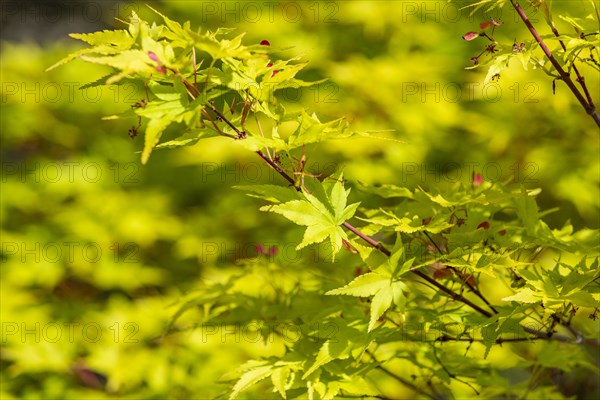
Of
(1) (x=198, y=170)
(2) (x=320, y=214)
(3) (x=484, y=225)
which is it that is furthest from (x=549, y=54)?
(1) (x=198, y=170)

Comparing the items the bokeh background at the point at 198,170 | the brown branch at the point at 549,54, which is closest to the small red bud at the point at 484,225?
the brown branch at the point at 549,54

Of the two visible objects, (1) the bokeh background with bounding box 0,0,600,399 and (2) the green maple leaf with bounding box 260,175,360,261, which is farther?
(1) the bokeh background with bounding box 0,0,600,399

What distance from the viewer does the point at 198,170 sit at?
3.92 m

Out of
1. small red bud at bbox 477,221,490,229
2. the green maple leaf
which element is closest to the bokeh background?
small red bud at bbox 477,221,490,229

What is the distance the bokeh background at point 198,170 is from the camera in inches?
126

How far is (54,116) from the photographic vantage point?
4.03 meters

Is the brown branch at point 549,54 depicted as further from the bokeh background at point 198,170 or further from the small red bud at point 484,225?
the bokeh background at point 198,170

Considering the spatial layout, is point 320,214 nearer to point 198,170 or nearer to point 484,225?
point 484,225

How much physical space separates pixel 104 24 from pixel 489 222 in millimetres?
5498

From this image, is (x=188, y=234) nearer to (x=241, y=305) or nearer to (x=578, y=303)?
(x=241, y=305)

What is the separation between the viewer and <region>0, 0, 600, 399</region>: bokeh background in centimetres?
321

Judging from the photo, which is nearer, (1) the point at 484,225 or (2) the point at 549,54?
(2) the point at 549,54

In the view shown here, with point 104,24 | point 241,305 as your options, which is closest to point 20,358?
point 241,305

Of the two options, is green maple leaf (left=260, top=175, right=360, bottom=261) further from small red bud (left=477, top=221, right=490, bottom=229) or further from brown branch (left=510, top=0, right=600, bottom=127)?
brown branch (left=510, top=0, right=600, bottom=127)
